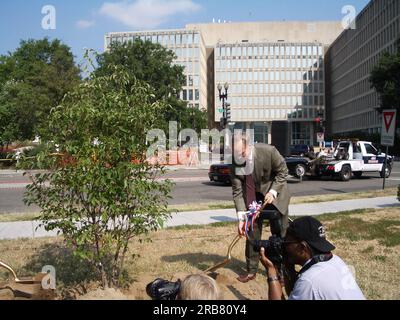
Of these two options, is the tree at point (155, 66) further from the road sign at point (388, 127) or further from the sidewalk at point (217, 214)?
the sidewalk at point (217, 214)

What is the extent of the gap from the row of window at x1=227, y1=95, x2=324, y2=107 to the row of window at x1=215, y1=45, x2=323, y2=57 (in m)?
11.2

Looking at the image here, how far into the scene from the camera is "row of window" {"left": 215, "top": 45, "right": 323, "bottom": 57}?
384 feet

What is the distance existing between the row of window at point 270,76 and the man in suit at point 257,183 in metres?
114

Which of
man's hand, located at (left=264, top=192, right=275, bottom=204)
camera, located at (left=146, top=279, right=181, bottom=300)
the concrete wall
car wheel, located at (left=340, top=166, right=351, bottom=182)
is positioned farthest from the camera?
the concrete wall

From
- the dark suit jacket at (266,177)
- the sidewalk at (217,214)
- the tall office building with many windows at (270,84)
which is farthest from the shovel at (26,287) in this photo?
the tall office building with many windows at (270,84)

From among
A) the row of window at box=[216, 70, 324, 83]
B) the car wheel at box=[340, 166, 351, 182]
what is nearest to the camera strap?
the car wheel at box=[340, 166, 351, 182]

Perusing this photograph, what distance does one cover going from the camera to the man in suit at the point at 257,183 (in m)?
5.31

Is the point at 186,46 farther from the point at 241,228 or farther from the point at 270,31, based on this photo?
the point at 241,228

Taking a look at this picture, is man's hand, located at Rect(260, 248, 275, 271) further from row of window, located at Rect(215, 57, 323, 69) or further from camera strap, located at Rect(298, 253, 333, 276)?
row of window, located at Rect(215, 57, 323, 69)

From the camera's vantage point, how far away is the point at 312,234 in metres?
2.90

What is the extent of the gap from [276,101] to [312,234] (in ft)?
397

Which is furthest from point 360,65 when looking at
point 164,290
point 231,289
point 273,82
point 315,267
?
point 315,267
